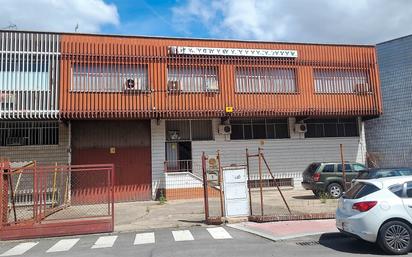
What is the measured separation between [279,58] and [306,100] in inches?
109

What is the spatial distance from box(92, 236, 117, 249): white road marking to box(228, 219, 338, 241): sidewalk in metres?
3.57

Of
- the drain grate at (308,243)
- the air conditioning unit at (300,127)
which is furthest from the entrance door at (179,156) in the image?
the drain grate at (308,243)

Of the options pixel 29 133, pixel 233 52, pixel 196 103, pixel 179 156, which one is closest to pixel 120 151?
Result: pixel 179 156

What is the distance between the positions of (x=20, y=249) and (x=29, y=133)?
1223 cm

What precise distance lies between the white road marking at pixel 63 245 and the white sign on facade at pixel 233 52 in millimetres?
13285

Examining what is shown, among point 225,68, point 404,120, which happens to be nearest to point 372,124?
point 404,120

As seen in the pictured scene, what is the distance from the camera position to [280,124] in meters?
25.8

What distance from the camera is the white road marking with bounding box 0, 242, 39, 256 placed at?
417 inches

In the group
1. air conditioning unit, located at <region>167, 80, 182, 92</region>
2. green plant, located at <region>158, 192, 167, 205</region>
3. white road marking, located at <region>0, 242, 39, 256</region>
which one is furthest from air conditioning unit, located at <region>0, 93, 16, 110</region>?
white road marking, located at <region>0, 242, 39, 256</region>

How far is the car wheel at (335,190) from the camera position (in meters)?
19.7

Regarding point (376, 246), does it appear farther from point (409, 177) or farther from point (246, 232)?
point (246, 232)

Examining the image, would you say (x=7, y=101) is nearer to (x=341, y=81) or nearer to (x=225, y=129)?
(x=225, y=129)

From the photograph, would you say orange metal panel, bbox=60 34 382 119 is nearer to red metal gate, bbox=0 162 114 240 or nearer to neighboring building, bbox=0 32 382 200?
neighboring building, bbox=0 32 382 200

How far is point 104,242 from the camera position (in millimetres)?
11617
